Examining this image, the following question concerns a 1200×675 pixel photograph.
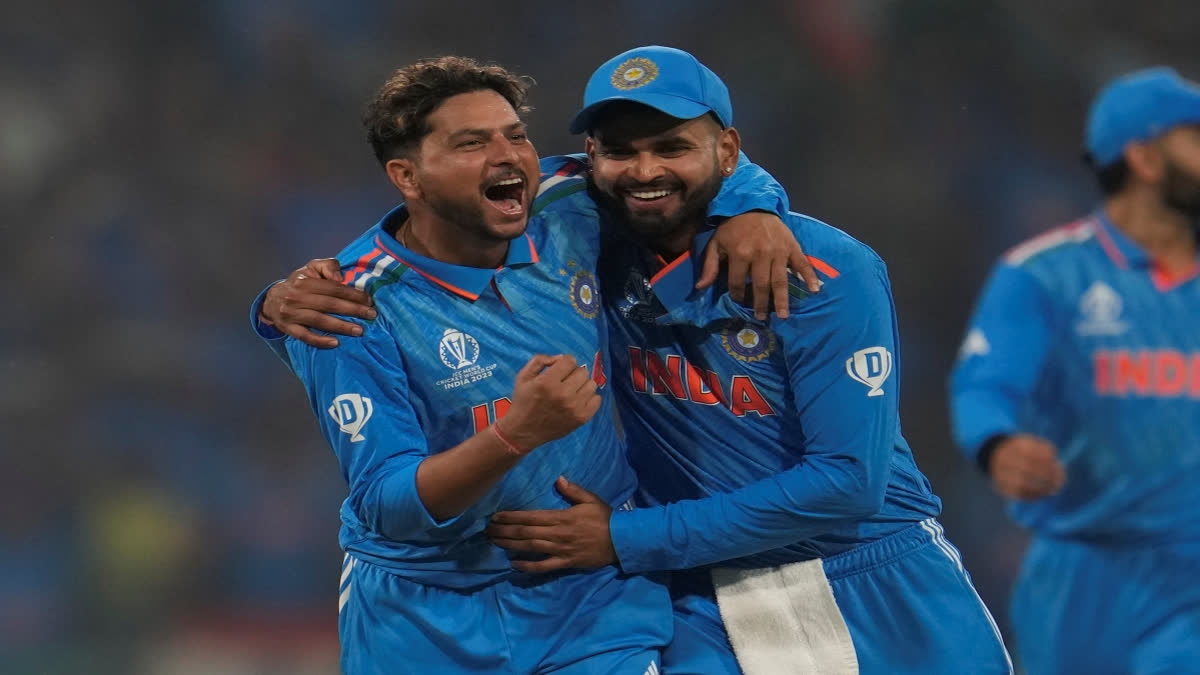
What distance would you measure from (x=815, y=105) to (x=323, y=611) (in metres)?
3.05

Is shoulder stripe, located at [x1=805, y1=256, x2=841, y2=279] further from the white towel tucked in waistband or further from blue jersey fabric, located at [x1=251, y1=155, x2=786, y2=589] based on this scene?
the white towel tucked in waistband

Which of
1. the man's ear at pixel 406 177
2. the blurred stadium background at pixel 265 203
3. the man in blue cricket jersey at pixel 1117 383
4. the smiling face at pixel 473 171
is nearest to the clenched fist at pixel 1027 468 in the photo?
the man in blue cricket jersey at pixel 1117 383

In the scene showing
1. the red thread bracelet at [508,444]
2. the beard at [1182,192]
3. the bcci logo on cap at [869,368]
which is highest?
the beard at [1182,192]

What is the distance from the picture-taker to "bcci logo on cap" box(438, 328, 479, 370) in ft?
9.39

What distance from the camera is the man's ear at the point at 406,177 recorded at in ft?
9.83

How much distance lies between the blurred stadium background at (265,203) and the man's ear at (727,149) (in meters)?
3.00

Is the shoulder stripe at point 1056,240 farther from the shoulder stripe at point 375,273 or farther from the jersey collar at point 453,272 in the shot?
the shoulder stripe at point 375,273

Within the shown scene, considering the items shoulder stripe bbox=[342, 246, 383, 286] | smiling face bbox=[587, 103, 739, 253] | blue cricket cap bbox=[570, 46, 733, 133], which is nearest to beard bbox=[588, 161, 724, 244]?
smiling face bbox=[587, 103, 739, 253]

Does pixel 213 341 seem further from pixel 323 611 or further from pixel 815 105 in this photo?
pixel 815 105

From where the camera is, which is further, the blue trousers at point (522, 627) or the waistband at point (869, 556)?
the waistband at point (869, 556)

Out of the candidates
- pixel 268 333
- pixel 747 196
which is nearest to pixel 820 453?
pixel 747 196

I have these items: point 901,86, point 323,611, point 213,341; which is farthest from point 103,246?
point 901,86

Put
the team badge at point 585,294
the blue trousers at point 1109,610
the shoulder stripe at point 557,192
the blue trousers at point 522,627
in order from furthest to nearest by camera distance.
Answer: the shoulder stripe at point 557,192
the team badge at point 585,294
the blue trousers at point 522,627
the blue trousers at point 1109,610

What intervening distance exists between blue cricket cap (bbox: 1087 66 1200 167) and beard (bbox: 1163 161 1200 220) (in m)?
0.07
